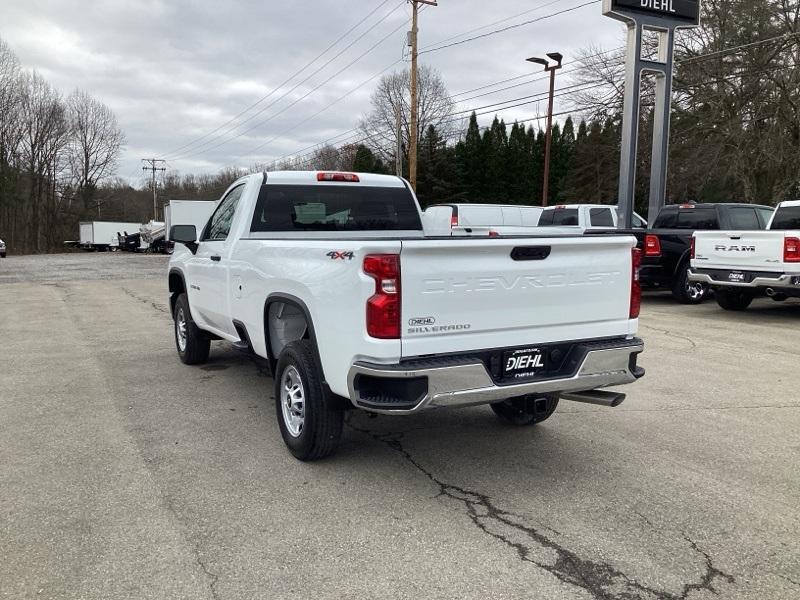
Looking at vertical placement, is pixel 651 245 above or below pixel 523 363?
above

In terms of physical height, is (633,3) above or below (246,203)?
above

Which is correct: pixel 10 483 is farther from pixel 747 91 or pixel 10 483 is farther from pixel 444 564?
pixel 747 91

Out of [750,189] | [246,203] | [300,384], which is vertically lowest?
[300,384]

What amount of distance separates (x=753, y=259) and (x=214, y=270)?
8912 millimetres

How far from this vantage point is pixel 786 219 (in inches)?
433

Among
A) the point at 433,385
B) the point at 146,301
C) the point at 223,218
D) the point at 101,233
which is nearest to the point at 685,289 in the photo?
the point at 223,218

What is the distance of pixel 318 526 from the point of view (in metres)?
3.45

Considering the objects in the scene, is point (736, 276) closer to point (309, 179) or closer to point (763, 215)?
point (763, 215)

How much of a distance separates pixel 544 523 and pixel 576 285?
144 centimetres

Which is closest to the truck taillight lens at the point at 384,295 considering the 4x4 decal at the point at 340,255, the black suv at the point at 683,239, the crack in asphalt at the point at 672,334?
the 4x4 decal at the point at 340,255

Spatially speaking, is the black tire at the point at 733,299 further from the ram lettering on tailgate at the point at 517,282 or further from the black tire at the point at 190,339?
the black tire at the point at 190,339

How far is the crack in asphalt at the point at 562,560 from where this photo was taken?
283cm

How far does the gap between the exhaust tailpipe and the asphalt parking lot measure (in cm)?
45

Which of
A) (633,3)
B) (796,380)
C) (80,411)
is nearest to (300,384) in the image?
(80,411)
